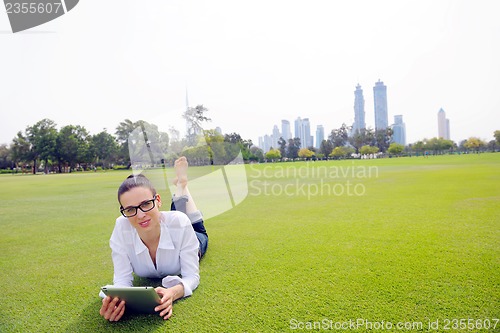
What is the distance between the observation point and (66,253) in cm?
432

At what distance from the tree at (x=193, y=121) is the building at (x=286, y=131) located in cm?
9298

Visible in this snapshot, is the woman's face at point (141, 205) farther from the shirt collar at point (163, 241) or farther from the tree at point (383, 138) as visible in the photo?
→ the tree at point (383, 138)

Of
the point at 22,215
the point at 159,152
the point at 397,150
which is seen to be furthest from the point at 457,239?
the point at 397,150

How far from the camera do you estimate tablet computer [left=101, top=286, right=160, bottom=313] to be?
6.96 feet

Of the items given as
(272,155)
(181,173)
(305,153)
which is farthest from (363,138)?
(181,173)

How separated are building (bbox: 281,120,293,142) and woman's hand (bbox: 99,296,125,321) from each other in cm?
9843

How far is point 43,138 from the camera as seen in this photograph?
5388 centimetres

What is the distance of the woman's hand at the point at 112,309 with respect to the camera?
7.31ft

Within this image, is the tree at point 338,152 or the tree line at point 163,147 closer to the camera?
the tree line at point 163,147

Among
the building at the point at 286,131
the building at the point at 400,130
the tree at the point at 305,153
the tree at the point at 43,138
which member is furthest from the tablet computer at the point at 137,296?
the building at the point at 400,130

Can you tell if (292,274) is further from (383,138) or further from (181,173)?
(383,138)

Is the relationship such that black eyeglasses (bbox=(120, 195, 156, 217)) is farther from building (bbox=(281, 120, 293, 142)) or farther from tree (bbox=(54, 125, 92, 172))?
building (bbox=(281, 120, 293, 142))

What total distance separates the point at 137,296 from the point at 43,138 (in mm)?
62595

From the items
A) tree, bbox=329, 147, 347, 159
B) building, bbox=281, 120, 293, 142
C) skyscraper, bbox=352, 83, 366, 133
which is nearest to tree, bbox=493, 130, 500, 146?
tree, bbox=329, 147, 347, 159
